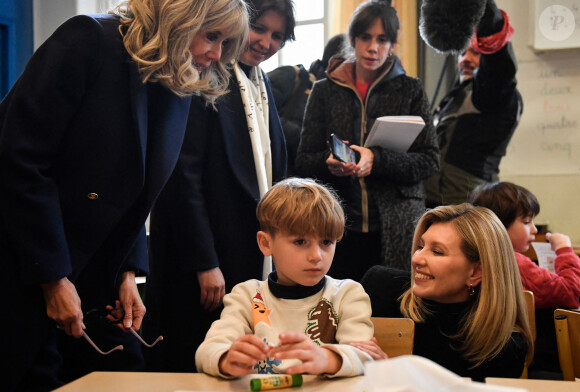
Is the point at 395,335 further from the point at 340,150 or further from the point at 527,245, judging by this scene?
the point at 527,245

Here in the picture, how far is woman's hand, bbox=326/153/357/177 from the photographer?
209 cm

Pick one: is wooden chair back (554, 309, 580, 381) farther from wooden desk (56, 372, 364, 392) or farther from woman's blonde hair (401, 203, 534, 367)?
wooden desk (56, 372, 364, 392)

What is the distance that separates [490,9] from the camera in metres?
2.56

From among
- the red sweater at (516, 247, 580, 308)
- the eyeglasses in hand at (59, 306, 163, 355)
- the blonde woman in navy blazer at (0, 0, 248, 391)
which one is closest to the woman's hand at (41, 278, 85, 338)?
the blonde woman in navy blazer at (0, 0, 248, 391)

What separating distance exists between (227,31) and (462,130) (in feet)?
5.24

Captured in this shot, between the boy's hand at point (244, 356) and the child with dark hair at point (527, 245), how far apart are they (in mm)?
1576

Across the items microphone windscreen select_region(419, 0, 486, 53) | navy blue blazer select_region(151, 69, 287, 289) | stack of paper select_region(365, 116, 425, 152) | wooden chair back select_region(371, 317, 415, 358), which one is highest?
microphone windscreen select_region(419, 0, 486, 53)

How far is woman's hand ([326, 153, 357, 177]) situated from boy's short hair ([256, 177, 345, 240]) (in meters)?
0.57

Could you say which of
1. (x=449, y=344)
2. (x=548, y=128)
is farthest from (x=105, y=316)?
(x=548, y=128)

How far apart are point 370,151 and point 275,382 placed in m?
1.27

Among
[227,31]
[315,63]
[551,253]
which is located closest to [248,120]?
[227,31]

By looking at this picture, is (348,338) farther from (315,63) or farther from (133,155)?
(315,63)

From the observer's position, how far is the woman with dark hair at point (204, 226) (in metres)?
1.80

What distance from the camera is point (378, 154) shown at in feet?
7.13
